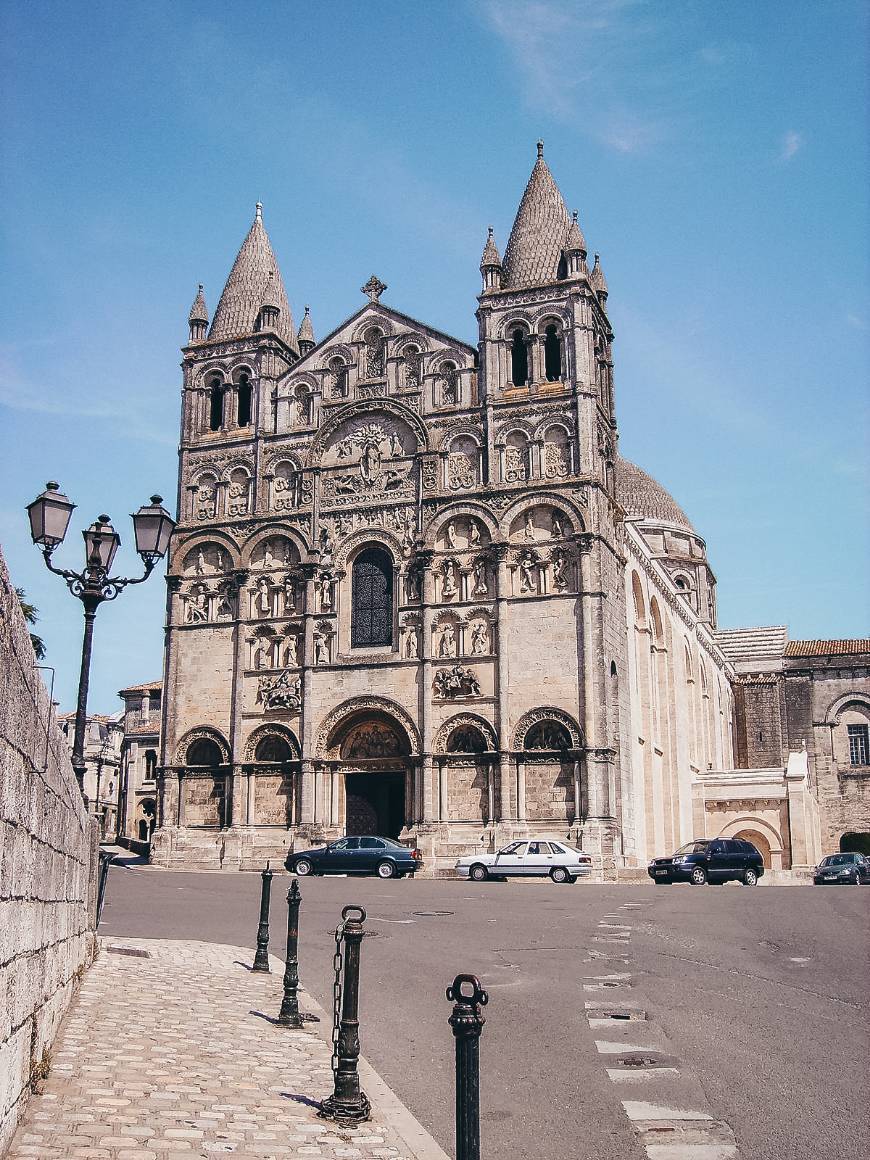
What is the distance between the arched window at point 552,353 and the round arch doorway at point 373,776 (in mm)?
12539

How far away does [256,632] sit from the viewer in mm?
39500

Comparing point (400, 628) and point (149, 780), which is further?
point (149, 780)

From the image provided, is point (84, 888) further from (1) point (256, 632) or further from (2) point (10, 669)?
(1) point (256, 632)

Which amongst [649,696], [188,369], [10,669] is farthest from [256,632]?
[10,669]

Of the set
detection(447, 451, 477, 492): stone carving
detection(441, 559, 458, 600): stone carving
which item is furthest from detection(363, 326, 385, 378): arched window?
detection(441, 559, 458, 600): stone carving

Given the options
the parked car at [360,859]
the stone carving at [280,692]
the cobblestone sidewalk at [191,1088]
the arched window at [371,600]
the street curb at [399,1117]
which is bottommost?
the street curb at [399,1117]

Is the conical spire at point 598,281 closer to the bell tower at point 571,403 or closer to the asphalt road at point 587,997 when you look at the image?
the bell tower at point 571,403

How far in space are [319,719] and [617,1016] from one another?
93.1 feet

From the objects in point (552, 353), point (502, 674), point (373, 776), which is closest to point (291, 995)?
point (502, 674)

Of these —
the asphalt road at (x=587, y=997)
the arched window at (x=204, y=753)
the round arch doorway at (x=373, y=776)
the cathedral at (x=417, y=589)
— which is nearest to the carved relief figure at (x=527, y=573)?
the cathedral at (x=417, y=589)

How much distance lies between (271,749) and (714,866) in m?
15.6

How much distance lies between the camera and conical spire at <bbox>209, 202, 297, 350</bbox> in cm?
4341

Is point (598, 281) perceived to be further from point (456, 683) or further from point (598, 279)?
point (456, 683)

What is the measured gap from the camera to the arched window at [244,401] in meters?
42.6
